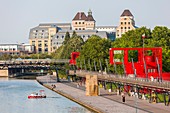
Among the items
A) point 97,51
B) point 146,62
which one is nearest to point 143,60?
point 146,62

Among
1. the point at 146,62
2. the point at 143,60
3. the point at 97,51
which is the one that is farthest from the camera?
the point at 97,51

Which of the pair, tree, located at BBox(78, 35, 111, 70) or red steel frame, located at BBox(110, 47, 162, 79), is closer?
red steel frame, located at BBox(110, 47, 162, 79)

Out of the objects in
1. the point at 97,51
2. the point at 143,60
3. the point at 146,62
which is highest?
the point at 97,51


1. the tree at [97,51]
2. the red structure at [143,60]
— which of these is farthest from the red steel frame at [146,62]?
the tree at [97,51]

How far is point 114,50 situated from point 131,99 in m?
20.3

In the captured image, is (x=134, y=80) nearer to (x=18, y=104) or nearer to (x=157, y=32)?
(x=18, y=104)

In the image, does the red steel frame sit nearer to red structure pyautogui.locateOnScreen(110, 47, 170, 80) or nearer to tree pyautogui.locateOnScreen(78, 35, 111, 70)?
red structure pyautogui.locateOnScreen(110, 47, 170, 80)

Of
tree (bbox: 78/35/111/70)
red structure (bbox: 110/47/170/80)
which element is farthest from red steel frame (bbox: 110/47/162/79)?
tree (bbox: 78/35/111/70)

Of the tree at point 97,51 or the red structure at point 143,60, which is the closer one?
the red structure at point 143,60

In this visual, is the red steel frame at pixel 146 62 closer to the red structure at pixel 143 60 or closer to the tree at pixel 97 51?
the red structure at pixel 143 60

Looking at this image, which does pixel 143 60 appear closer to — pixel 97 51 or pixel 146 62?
pixel 146 62

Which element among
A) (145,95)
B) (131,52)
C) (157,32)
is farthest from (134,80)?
(157,32)

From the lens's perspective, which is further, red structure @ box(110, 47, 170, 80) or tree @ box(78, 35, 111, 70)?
tree @ box(78, 35, 111, 70)

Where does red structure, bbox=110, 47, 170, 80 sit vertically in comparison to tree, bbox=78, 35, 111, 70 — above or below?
below
